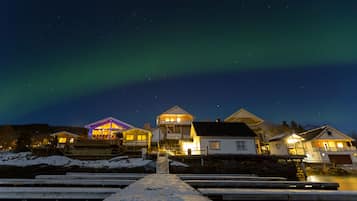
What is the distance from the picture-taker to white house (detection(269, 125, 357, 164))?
2747 centimetres

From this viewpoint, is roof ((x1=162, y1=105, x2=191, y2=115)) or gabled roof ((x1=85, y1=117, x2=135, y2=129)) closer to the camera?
gabled roof ((x1=85, y1=117, x2=135, y2=129))

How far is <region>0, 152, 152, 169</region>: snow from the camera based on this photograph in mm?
17016

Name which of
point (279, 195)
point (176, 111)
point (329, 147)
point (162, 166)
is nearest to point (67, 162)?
point (162, 166)

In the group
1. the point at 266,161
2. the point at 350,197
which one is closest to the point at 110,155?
the point at 266,161

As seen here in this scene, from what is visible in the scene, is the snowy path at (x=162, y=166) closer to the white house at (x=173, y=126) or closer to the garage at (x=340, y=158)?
the white house at (x=173, y=126)

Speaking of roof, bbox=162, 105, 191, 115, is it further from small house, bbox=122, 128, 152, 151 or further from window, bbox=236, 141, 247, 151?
window, bbox=236, 141, 247, 151

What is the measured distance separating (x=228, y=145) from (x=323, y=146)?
19883mm

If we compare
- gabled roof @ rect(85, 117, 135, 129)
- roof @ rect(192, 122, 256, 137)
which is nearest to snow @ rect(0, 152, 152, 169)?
roof @ rect(192, 122, 256, 137)

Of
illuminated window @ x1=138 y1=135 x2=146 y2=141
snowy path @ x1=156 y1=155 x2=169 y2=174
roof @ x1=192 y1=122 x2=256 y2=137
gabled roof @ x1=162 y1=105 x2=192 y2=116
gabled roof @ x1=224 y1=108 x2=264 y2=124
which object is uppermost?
gabled roof @ x1=162 y1=105 x2=192 y2=116

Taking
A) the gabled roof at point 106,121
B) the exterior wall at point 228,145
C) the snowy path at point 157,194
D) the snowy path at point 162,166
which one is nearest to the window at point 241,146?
the exterior wall at point 228,145

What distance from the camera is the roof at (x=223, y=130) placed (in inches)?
913

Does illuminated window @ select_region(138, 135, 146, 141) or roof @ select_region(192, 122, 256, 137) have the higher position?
roof @ select_region(192, 122, 256, 137)

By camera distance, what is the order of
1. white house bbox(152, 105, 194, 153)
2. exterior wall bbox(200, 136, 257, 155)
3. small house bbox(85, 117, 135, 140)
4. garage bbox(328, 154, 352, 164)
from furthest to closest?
white house bbox(152, 105, 194, 153)
small house bbox(85, 117, 135, 140)
garage bbox(328, 154, 352, 164)
exterior wall bbox(200, 136, 257, 155)

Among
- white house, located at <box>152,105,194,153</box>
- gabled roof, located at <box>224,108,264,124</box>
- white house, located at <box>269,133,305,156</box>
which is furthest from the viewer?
gabled roof, located at <box>224,108,264,124</box>
